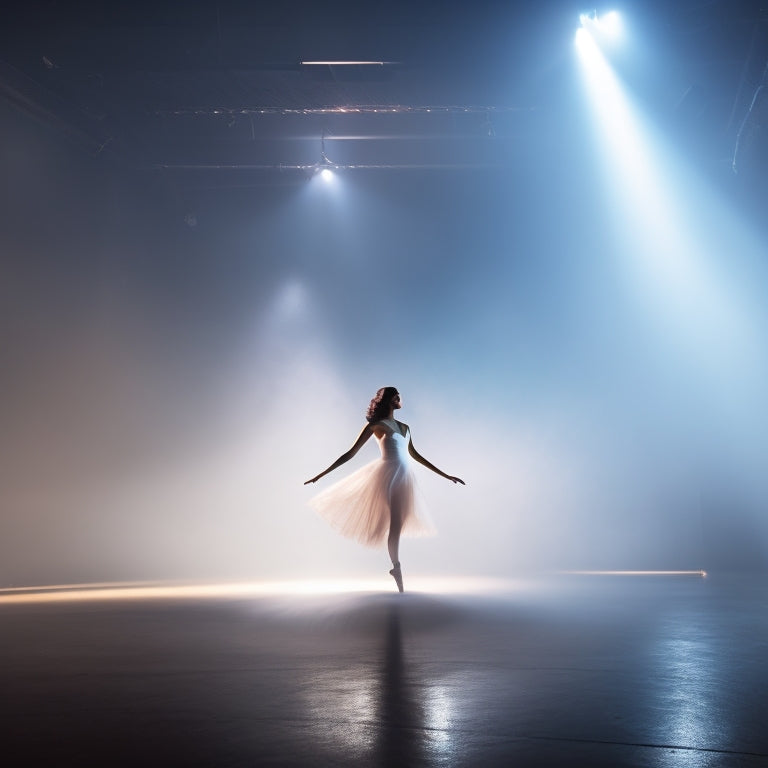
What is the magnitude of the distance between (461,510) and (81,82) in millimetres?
6035

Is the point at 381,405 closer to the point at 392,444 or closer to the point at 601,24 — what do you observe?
the point at 392,444

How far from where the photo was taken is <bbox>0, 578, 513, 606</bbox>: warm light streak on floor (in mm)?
6420

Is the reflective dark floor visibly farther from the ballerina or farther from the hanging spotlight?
the hanging spotlight

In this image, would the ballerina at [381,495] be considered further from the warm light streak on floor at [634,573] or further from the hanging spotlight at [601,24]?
the hanging spotlight at [601,24]

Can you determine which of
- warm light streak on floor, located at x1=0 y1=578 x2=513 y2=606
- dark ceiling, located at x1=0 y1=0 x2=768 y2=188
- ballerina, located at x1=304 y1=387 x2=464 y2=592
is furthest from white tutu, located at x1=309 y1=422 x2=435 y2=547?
dark ceiling, located at x1=0 y1=0 x2=768 y2=188

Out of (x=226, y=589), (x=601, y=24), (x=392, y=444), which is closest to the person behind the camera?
(x=392, y=444)

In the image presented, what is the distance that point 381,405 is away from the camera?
6.52m

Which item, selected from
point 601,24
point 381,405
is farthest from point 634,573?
point 601,24

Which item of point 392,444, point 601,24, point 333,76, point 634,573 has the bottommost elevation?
point 634,573

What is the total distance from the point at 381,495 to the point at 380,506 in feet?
0.27

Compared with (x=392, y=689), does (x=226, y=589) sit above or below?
above

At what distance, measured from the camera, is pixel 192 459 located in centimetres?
1020

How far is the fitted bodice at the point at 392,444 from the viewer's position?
6496mm

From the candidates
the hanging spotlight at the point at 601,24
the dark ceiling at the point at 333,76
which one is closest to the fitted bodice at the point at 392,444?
the dark ceiling at the point at 333,76
